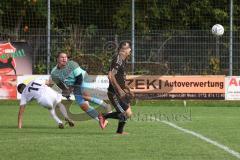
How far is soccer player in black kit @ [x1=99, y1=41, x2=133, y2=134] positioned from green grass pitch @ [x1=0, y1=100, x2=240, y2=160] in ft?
1.28

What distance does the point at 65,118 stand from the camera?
53.9 feet

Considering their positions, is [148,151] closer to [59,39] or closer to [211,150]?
[211,150]

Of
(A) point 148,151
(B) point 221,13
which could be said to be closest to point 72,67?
(A) point 148,151

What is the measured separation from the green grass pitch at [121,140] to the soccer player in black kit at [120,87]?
39 cm

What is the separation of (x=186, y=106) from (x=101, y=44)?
15.0 ft

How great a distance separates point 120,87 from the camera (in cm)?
1424

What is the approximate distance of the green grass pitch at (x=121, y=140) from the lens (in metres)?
10.8

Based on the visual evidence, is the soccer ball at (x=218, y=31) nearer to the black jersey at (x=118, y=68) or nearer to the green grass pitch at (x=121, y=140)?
the green grass pitch at (x=121, y=140)

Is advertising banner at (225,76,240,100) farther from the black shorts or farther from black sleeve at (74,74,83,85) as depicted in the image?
the black shorts

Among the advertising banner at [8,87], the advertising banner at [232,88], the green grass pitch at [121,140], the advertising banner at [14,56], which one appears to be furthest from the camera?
the advertising banner at [14,56]

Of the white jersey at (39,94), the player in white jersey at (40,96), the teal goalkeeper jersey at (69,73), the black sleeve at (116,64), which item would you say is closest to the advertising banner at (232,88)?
the teal goalkeeper jersey at (69,73)

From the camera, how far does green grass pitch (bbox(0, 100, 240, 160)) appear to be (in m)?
10.8

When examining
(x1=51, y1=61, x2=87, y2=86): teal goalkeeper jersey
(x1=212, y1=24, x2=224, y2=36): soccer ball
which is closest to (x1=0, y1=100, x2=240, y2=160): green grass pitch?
(x1=51, y1=61, x2=87, y2=86): teal goalkeeper jersey

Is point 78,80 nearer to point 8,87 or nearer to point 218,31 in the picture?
point 8,87
